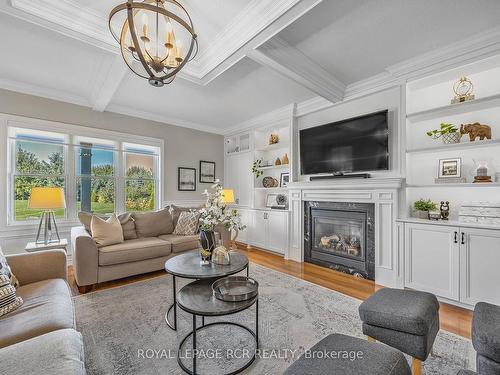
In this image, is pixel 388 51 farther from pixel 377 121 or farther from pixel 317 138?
pixel 317 138

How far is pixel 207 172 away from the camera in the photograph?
5551mm

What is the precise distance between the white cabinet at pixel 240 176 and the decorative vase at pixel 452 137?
3.28 m

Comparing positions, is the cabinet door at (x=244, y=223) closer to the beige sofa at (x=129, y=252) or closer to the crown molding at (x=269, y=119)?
the beige sofa at (x=129, y=252)

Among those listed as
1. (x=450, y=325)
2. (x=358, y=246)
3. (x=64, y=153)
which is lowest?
(x=450, y=325)

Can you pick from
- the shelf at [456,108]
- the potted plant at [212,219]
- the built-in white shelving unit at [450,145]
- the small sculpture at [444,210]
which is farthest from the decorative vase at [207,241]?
the shelf at [456,108]

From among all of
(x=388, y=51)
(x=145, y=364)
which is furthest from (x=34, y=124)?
(x=388, y=51)

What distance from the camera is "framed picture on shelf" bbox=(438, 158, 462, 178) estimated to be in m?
2.70

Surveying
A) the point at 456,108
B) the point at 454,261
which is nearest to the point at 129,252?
the point at 454,261

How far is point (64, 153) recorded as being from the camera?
152 inches

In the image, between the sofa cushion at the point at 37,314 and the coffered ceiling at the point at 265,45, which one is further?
the coffered ceiling at the point at 265,45

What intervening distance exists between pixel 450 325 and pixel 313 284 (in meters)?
1.34

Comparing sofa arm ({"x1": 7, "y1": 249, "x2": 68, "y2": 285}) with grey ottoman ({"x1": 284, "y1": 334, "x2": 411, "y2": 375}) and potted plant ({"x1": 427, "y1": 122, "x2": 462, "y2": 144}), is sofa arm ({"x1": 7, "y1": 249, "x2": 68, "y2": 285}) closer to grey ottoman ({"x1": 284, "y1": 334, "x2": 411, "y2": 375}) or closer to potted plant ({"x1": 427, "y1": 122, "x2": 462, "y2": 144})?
grey ottoman ({"x1": 284, "y1": 334, "x2": 411, "y2": 375})

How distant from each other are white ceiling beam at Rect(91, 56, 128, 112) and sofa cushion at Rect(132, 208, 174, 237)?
6.04ft

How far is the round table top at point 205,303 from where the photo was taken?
4.85ft
